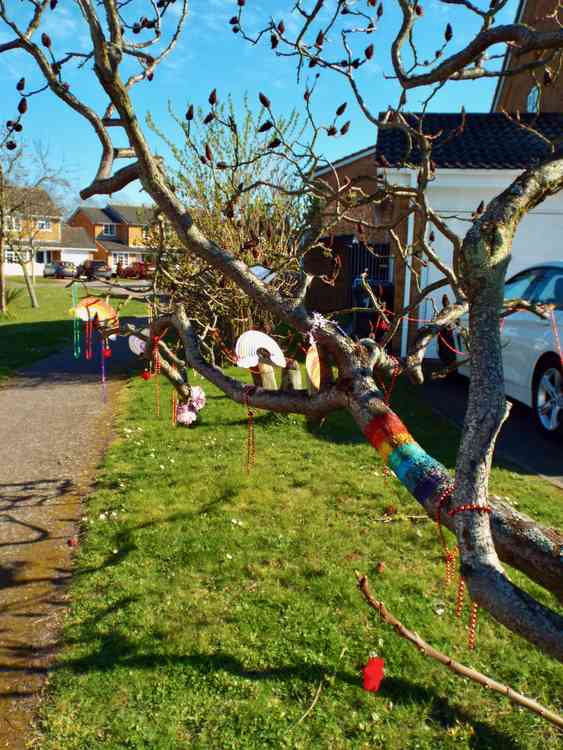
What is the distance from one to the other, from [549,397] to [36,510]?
17.9 feet

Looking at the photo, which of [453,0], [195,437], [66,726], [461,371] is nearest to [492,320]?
[453,0]

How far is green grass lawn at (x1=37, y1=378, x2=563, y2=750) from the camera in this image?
9.45 ft

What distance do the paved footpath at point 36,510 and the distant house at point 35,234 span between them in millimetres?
14120

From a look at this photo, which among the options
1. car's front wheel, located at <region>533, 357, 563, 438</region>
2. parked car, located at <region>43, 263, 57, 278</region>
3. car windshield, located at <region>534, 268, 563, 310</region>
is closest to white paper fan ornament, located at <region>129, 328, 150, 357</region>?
car's front wheel, located at <region>533, 357, 563, 438</region>

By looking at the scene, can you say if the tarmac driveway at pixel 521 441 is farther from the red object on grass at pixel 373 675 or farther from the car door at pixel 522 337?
the red object on grass at pixel 373 675

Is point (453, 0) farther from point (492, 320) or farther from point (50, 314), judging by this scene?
point (50, 314)

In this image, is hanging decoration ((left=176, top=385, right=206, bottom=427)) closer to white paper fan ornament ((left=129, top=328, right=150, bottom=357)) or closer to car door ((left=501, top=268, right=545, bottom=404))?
white paper fan ornament ((left=129, top=328, right=150, bottom=357))

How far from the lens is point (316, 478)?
601 cm

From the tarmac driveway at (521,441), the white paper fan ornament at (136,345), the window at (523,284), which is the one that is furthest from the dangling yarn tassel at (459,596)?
the window at (523,284)

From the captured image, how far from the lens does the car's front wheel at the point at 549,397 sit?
273 inches

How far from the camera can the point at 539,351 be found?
7.16 meters

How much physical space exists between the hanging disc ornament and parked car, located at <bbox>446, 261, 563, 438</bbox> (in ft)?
13.4

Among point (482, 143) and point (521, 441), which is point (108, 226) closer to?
point (482, 143)

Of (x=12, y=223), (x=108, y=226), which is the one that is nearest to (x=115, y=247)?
(x=108, y=226)
